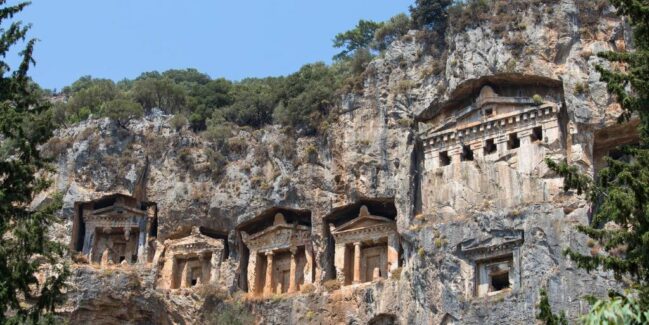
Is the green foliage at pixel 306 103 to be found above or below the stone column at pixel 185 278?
above

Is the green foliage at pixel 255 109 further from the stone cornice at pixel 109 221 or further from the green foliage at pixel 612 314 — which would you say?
the green foliage at pixel 612 314

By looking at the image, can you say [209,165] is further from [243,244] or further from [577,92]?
[577,92]

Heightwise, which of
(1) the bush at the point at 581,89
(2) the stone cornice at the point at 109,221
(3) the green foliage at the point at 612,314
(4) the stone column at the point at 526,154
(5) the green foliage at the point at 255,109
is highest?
(5) the green foliage at the point at 255,109

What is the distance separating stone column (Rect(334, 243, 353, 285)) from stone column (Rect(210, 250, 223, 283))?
16.4 ft

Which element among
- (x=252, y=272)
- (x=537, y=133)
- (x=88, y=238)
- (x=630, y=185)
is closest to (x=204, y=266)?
(x=252, y=272)

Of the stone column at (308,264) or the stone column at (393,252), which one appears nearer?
the stone column at (393,252)

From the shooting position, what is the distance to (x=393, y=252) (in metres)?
38.2

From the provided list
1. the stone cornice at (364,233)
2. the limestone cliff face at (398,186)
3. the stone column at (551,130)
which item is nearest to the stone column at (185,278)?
the limestone cliff face at (398,186)

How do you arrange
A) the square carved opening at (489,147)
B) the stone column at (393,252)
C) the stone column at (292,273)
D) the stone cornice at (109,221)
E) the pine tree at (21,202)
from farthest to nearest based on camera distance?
1. the stone cornice at (109,221)
2. the stone column at (292,273)
3. the stone column at (393,252)
4. the square carved opening at (489,147)
5. the pine tree at (21,202)

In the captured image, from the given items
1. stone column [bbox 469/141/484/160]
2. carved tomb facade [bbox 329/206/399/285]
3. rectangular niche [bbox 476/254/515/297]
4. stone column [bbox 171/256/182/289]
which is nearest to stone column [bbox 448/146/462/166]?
stone column [bbox 469/141/484/160]

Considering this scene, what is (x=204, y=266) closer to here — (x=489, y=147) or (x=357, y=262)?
(x=357, y=262)

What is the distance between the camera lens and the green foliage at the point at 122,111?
1741 inches

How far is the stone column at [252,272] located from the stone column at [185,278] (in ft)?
8.18

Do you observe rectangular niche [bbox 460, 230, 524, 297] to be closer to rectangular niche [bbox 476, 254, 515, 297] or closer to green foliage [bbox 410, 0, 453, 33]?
rectangular niche [bbox 476, 254, 515, 297]
